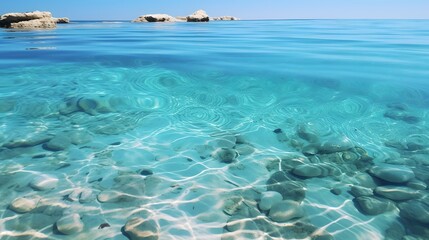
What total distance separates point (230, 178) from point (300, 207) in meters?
A: 0.84

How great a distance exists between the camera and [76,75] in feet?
23.5

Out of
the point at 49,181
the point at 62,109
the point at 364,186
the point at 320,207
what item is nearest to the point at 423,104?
the point at 364,186

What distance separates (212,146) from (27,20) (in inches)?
→ 1091

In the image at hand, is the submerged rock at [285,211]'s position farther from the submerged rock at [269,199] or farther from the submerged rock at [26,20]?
the submerged rock at [26,20]

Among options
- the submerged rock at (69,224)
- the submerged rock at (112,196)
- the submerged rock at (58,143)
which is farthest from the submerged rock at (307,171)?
the submerged rock at (58,143)

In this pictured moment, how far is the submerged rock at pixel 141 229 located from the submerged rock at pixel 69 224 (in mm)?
405

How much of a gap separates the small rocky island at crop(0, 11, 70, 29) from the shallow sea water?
18223 mm

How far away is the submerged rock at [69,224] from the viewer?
2.42 meters

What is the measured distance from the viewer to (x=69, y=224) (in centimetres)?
247

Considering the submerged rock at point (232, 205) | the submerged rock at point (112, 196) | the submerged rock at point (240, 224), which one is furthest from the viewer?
the submerged rock at point (112, 196)

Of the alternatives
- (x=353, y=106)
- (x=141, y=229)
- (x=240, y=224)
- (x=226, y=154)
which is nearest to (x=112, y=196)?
(x=141, y=229)

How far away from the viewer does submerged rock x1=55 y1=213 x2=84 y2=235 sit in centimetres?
242

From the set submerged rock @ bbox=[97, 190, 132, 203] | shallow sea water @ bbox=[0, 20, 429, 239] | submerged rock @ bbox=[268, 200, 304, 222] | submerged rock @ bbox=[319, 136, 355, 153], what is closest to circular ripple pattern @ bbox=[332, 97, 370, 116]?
shallow sea water @ bbox=[0, 20, 429, 239]

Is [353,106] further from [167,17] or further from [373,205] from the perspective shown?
[167,17]
